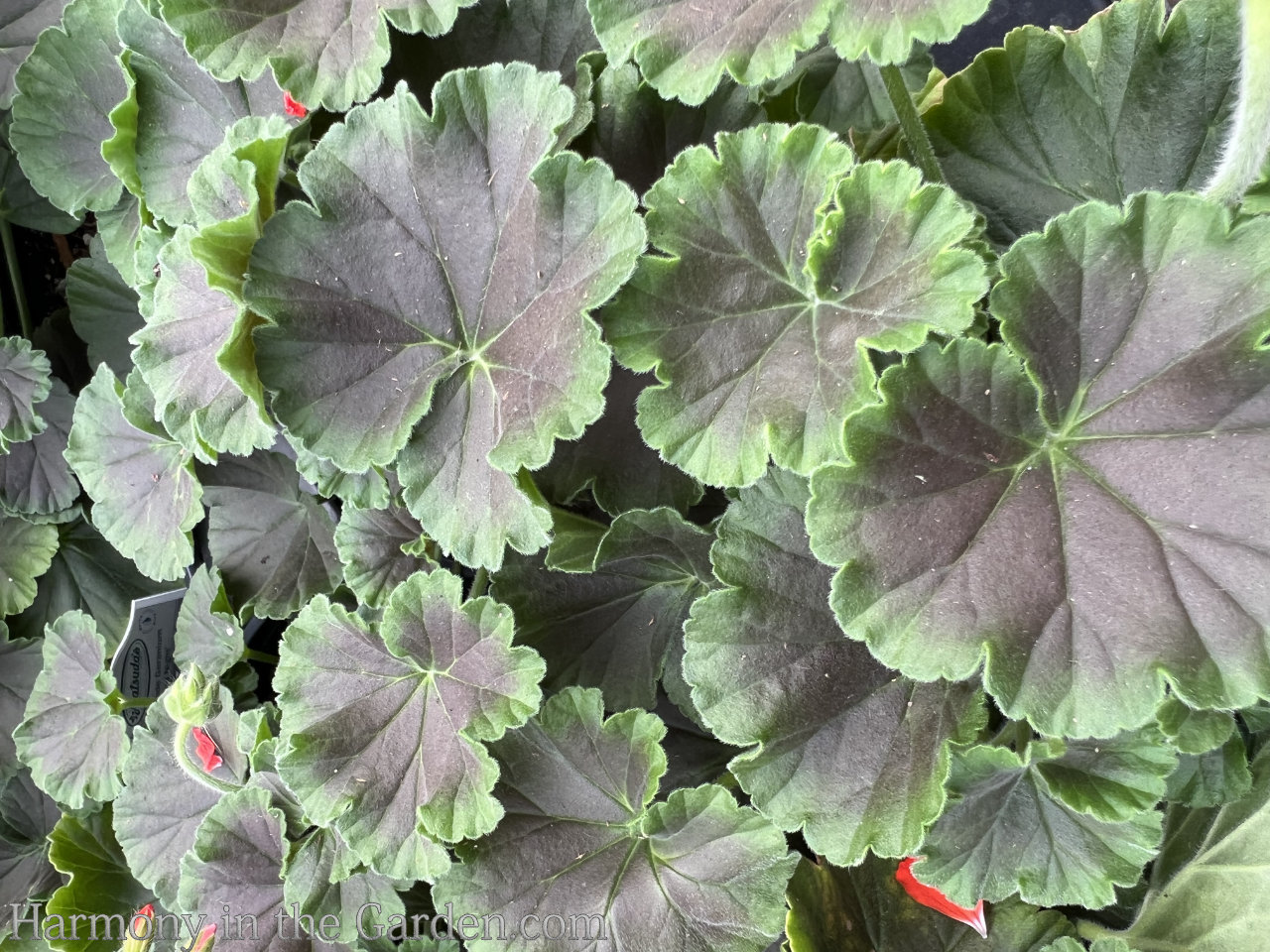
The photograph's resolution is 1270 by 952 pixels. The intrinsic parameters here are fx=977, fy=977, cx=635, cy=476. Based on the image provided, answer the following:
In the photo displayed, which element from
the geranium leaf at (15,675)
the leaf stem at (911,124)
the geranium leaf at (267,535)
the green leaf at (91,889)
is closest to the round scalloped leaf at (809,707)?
the leaf stem at (911,124)

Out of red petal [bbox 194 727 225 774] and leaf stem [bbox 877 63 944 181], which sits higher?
leaf stem [bbox 877 63 944 181]

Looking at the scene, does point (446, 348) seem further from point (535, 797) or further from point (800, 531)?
point (535, 797)

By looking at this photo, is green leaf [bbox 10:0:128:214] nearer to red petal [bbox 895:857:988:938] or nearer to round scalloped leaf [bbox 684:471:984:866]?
round scalloped leaf [bbox 684:471:984:866]

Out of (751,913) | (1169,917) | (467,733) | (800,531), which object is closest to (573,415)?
(800,531)

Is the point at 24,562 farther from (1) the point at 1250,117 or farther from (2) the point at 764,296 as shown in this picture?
(1) the point at 1250,117

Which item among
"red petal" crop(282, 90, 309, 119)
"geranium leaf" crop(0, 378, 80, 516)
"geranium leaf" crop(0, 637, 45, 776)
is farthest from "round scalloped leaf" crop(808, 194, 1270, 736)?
"geranium leaf" crop(0, 637, 45, 776)

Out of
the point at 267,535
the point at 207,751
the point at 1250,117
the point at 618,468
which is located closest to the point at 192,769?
the point at 207,751
